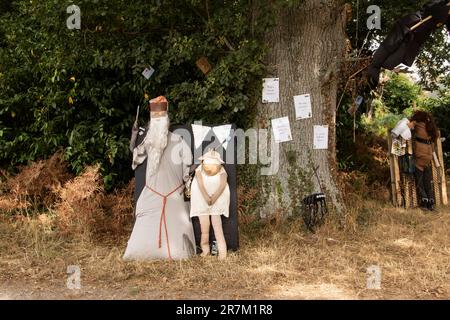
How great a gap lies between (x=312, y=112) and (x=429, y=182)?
2811 mm

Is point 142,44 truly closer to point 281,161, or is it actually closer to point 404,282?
point 281,161

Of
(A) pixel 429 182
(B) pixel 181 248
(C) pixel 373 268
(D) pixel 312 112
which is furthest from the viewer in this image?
(A) pixel 429 182

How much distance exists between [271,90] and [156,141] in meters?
1.78

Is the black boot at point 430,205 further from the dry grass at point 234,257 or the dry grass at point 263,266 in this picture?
the dry grass at point 263,266

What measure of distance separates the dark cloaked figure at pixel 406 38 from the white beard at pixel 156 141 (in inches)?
110

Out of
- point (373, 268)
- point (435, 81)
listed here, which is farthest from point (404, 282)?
point (435, 81)

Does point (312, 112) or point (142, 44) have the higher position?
point (142, 44)

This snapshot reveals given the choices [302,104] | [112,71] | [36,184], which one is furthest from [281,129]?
[36,184]

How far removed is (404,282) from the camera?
487 centimetres

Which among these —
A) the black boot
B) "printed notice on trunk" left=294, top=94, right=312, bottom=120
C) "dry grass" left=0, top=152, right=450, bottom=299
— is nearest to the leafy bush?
"printed notice on trunk" left=294, top=94, right=312, bottom=120

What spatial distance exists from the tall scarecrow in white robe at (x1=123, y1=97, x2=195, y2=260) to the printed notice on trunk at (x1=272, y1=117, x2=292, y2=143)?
4.55ft

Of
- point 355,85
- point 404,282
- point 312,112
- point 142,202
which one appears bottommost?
point 404,282

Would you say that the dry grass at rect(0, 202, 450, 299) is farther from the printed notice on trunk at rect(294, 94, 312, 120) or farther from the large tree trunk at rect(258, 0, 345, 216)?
the printed notice on trunk at rect(294, 94, 312, 120)

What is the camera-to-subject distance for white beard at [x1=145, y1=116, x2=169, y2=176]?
568 cm
